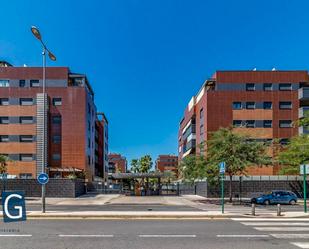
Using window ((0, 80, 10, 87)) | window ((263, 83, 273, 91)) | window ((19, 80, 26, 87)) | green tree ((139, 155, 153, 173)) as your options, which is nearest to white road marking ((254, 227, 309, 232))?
window ((263, 83, 273, 91))

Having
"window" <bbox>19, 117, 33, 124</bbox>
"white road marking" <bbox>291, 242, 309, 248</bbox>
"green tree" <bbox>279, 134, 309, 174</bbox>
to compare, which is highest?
"window" <bbox>19, 117, 33, 124</bbox>

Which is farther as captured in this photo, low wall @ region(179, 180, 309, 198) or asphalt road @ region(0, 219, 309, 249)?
low wall @ region(179, 180, 309, 198)

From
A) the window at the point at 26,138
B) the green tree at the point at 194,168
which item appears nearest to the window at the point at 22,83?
the window at the point at 26,138

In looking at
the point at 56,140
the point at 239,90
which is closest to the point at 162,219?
the point at 239,90

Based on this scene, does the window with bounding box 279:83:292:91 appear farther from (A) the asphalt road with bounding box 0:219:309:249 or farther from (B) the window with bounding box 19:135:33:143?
(A) the asphalt road with bounding box 0:219:309:249

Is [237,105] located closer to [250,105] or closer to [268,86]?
[250,105]

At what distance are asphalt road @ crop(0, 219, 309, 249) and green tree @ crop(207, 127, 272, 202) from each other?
60.8 feet

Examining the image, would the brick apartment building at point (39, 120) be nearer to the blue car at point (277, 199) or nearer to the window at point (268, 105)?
the window at point (268, 105)

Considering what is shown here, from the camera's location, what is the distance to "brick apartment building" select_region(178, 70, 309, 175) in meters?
59.1

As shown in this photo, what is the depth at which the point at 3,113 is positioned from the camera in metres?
64.9

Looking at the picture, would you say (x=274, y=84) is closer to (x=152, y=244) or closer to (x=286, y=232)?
(x=286, y=232)

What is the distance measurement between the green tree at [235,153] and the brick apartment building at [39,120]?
3093cm

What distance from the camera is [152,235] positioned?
46.0 ft

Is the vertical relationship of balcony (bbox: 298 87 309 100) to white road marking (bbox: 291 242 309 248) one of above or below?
above
